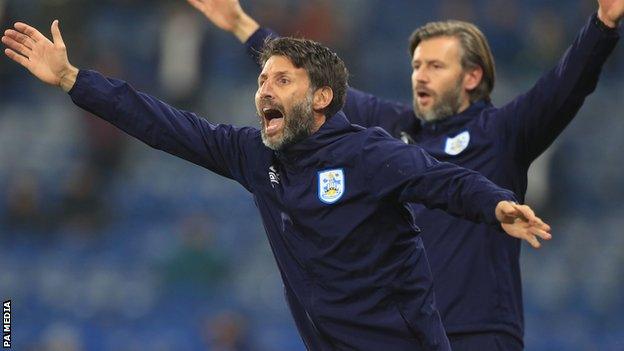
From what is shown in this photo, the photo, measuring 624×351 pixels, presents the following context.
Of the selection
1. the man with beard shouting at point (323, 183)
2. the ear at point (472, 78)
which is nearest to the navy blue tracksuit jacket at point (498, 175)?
the ear at point (472, 78)

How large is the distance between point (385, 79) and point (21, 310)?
4.14m

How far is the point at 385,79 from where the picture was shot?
12.1m

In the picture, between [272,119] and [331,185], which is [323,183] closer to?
[331,185]

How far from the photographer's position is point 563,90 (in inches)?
201

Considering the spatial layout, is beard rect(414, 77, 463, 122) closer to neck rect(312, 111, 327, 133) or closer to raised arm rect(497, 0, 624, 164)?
raised arm rect(497, 0, 624, 164)

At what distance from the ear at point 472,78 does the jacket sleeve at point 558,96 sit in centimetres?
37

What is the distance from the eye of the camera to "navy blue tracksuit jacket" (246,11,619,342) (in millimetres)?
5059

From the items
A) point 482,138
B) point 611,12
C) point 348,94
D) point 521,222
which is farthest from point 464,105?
point 521,222

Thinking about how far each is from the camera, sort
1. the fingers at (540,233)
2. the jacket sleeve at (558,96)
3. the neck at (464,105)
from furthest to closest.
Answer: the neck at (464,105) < the jacket sleeve at (558,96) < the fingers at (540,233)

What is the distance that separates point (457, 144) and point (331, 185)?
3.90ft

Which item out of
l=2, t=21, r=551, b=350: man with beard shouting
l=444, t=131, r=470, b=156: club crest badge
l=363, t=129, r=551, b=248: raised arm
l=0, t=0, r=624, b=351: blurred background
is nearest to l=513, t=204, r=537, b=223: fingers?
l=363, t=129, r=551, b=248: raised arm

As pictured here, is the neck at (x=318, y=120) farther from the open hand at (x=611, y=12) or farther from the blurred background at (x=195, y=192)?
the blurred background at (x=195, y=192)

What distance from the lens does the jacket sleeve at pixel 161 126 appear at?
4.64 m

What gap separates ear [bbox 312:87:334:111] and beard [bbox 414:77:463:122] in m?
1.07
